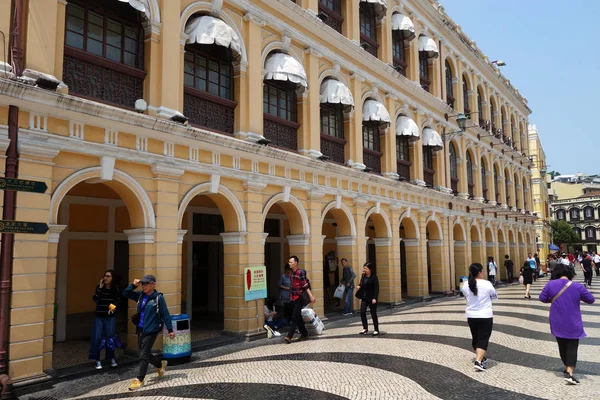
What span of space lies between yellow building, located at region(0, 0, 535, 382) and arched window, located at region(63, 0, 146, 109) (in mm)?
26

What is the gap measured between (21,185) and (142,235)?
105 inches

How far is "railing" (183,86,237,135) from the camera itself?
9.86 meters

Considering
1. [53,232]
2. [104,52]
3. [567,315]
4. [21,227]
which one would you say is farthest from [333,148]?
[21,227]

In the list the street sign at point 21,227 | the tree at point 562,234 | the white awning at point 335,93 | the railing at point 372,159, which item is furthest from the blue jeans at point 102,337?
the tree at point 562,234

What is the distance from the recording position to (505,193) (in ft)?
94.9

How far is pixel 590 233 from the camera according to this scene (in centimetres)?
A: 7425

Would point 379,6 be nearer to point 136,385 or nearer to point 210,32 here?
point 210,32

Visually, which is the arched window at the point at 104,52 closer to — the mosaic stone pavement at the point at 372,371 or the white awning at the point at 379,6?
the mosaic stone pavement at the point at 372,371

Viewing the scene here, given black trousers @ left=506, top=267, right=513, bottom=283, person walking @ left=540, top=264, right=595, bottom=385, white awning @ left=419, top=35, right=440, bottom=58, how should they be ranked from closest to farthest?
person walking @ left=540, top=264, right=595, bottom=385 < white awning @ left=419, top=35, right=440, bottom=58 < black trousers @ left=506, top=267, right=513, bottom=283

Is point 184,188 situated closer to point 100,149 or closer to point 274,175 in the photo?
→ point 100,149

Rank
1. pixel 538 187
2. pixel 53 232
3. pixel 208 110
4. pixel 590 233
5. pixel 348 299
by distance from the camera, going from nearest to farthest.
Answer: pixel 53 232 → pixel 208 110 → pixel 348 299 → pixel 538 187 → pixel 590 233

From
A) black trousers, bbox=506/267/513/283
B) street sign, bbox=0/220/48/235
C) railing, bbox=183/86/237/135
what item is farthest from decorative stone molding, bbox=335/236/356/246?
black trousers, bbox=506/267/513/283

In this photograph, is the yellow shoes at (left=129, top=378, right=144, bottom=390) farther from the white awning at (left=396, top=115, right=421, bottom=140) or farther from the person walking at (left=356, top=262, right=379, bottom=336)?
the white awning at (left=396, top=115, right=421, bottom=140)

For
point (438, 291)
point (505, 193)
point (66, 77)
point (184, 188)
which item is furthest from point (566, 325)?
point (505, 193)
